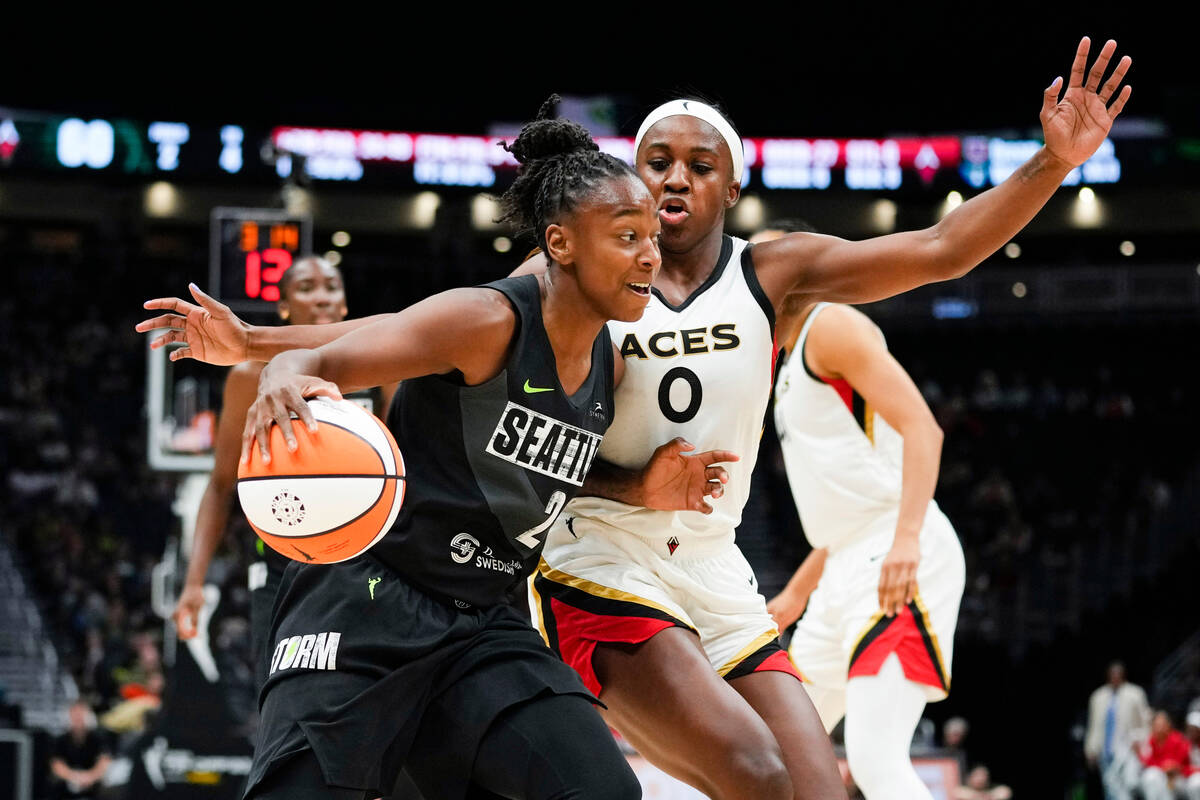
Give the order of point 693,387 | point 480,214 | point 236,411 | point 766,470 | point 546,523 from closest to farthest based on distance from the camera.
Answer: point 546,523 < point 693,387 < point 236,411 < point 766,470 < point 480,214

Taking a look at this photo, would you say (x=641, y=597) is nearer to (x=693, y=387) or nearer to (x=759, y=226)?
(x=693, y=387)

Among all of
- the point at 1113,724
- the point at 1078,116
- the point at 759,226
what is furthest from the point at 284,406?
the point at 759,226

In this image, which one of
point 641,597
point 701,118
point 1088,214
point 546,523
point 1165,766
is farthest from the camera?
point 1088,214

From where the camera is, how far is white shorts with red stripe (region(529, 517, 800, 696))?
12.8 ft

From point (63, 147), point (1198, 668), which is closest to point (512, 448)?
point (1198, 668)

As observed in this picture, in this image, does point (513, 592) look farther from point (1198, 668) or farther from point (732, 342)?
point (1198, 668)

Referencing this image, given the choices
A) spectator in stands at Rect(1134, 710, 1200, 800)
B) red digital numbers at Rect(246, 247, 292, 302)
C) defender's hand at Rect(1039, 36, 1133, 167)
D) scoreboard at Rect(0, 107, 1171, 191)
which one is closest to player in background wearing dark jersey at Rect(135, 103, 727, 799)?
defender's hand at Rect(1039, 36, 1133, 167)

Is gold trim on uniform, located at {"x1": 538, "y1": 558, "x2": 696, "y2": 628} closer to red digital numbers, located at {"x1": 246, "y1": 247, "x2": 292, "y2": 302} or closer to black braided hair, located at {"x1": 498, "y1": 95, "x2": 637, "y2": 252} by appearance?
black braided hair, located at {"x1": 498, "y1": 95, "x2": 637, "y2": 252}

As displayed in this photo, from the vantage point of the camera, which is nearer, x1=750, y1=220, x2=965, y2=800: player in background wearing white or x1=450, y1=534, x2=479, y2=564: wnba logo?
x1=450, y1=534, x2=479, y2=564: wnba logo

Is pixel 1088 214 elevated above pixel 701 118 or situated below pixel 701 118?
above

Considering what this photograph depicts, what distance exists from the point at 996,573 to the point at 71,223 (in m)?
18.4

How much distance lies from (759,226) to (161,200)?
11.6 meters

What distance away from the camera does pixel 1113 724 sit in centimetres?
1450

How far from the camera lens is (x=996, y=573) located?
2042 cm
